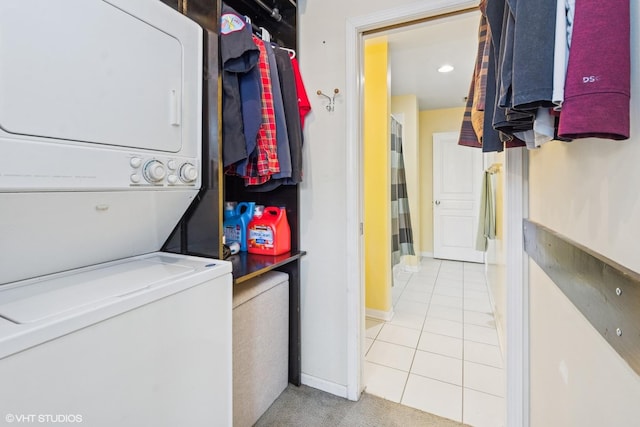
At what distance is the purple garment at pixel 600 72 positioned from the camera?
0.47m

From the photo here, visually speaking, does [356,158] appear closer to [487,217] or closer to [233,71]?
[233,71]

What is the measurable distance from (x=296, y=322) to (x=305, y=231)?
53 centimetres

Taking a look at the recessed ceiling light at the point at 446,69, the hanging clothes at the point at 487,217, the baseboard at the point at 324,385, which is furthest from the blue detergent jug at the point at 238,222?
the recessed ceiling light at the point at 446,69

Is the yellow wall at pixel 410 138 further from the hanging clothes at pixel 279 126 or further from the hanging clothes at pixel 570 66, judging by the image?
the hanging clothes at pixel 570 66

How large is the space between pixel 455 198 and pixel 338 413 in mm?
4227

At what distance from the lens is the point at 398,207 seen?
339 centimetres

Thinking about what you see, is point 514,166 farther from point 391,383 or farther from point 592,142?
point 391,383

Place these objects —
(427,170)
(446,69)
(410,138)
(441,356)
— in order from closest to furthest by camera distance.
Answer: (441,356) → (446,69) → (410,138) → (427,170)

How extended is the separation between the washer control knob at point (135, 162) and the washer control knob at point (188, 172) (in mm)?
159

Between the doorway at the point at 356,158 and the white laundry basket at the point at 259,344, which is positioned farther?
the doorway at the point at 356,158

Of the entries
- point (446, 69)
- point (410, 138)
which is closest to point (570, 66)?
point (446, 69)

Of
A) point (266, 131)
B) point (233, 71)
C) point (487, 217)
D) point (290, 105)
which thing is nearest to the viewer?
point (233, 71)

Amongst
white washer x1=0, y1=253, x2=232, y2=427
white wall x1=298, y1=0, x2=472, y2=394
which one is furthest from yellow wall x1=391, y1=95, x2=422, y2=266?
white washer x1=0, y1=253, x2=232, y2=427

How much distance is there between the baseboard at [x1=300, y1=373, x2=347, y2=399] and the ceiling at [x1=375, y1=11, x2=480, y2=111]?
6.48ft
